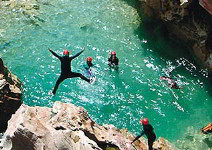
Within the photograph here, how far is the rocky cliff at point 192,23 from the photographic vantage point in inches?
930

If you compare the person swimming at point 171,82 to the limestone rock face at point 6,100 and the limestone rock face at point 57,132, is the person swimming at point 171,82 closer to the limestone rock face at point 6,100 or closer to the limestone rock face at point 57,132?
the limestone rock face at point 57,132

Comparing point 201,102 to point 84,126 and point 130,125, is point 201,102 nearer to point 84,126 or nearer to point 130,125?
point 130,125

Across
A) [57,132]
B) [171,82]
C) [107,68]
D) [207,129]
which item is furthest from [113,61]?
[57,132]

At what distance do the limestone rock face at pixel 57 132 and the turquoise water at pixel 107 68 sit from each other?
5.33 meters

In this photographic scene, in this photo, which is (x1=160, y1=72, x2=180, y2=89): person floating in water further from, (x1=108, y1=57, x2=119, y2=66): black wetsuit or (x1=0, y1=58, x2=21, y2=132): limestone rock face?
(x1=0, y1=58, x2=21, y2=132): limestone rock face

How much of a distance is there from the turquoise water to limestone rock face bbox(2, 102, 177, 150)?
17.5 ft

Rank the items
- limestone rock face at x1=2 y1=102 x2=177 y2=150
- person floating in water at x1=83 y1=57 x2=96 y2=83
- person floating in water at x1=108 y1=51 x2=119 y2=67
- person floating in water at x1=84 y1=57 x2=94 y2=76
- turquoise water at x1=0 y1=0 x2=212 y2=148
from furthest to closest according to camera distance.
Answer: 1. person floating in water at x1=108 y1=51 x2=119 y2=67
2. person floating in water at x1=83 y1=57 x2=96 y2=83
3. person floating in water at x1=84 y1=57 x2=94 y2=76
4. turquoise water at x1=0 y1=0 x2=212 y2=148
5. limestone rock face at x1=2 y1=102 x2=177 y2=150

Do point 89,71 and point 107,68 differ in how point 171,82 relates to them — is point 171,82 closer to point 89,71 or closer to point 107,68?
point 107,68

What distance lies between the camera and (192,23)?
24281 millimetres

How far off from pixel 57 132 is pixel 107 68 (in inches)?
472

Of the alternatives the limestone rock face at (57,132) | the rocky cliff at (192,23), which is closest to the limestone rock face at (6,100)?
the limestone rock face at (57,132)

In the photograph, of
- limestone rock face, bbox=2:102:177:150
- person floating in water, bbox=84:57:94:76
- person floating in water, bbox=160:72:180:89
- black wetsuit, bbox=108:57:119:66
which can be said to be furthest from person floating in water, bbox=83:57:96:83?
limestone rock face, bbox=2:102:177:150

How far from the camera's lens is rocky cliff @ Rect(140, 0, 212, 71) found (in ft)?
77.5

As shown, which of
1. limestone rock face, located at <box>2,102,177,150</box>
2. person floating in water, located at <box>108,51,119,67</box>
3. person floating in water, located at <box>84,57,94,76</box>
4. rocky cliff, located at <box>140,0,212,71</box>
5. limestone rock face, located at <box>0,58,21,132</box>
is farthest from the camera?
rocky cliff, located at <box>140,0,212,71</box>
